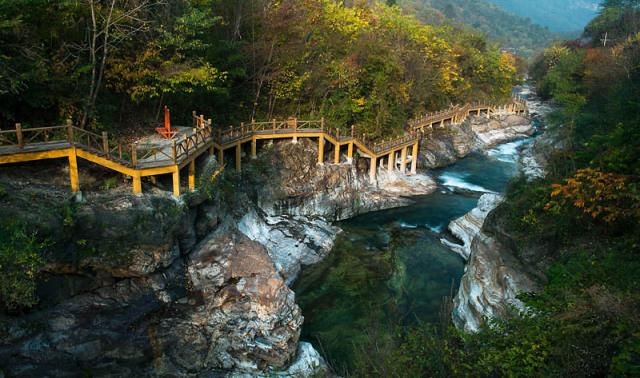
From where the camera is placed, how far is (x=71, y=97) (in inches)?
694

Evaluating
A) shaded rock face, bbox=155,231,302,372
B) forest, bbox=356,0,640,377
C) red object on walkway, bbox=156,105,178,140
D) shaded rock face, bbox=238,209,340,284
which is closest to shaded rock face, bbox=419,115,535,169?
shaded rock face, bbox=238,209,340,284

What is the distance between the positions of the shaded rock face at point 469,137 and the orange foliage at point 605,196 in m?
24.3

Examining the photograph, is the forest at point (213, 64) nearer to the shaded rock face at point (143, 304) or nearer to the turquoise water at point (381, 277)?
the shaded rock face at point (143, 304)

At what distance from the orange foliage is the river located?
532 centimetres

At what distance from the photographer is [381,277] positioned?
830 inches

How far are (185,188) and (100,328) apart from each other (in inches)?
240

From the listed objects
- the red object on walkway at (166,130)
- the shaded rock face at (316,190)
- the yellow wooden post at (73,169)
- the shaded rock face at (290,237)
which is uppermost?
the red object on walkway at (166,130)

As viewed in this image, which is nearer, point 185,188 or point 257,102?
point 185,188

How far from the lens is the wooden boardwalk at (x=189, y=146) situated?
14.6 meters

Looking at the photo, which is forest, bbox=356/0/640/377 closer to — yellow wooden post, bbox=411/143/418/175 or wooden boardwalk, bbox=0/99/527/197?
wooden boardwalk, bbox=0/99/527/197

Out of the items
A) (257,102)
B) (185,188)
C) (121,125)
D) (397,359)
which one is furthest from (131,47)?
(397,359)

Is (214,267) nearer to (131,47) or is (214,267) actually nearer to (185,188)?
(185,188)

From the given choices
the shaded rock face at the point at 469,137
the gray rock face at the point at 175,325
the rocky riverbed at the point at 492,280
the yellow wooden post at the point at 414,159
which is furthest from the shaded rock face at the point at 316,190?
the rocky riverbed at the point at 492,280

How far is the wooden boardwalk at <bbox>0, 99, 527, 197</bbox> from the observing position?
1455 centimetres
